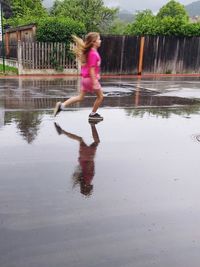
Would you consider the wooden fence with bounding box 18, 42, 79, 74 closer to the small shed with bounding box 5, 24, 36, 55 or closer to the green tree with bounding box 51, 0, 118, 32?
the small shed with bounding box 5, 24, 36, 55

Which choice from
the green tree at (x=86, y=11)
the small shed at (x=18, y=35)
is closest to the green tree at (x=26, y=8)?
the green tree at (x=86, y=11)

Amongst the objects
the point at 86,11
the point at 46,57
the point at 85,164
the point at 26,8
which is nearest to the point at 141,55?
the point at 46,57

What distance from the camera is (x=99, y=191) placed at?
3.89 metres

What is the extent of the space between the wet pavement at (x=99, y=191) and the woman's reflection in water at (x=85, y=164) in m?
0.01

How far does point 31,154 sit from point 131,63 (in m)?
14.8

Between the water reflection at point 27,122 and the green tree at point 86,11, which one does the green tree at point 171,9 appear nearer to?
the green tree at point 86,11

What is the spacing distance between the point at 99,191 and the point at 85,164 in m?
0.89

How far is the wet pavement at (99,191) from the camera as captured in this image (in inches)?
111

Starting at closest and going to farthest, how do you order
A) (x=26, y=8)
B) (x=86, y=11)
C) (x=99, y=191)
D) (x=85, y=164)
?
(x=99, y=191), (x=85, y=164), (x=86, y=11), (x=26, y=8)

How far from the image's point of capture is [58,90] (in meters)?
11.8

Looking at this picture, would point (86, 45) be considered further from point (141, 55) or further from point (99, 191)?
point (141, 55)

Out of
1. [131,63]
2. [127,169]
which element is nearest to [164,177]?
[127,169]

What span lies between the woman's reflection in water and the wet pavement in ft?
0.04

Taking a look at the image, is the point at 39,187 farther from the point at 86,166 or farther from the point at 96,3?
the point at 96,3
